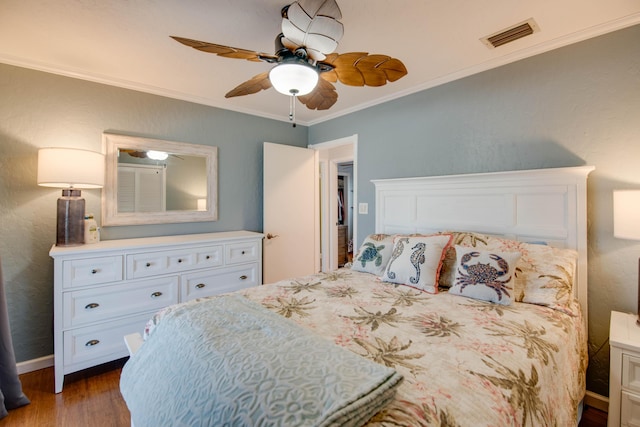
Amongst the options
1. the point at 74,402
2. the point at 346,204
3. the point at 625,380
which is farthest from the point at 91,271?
the point at 346,204

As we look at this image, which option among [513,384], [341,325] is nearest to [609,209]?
[513,384]

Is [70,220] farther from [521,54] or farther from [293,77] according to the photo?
[521,54]

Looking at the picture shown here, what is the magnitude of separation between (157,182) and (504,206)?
10.0 feet

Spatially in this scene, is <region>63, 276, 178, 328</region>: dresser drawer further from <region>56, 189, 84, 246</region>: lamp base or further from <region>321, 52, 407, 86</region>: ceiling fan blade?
<region>321, 52, 407, 86</region>: ceiling fan blade

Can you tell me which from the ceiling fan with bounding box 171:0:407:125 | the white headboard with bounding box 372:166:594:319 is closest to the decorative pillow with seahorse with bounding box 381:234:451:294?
the white headboard with bounding box 372:166:594:319

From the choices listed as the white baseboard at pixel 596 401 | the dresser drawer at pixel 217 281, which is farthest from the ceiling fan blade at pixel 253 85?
the white baseboard at pixel 596 401

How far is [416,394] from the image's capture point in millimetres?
890

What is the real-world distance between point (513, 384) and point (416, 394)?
1.28ft

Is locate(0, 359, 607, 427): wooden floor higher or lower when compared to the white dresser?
lower

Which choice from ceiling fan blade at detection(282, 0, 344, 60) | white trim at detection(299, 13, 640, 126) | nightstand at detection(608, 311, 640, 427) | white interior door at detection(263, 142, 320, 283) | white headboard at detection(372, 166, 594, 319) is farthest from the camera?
white interior door at detection(263, 142, 320, 283)

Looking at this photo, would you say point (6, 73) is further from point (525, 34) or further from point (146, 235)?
point (525, 34)

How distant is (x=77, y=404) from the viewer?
200 centimetres

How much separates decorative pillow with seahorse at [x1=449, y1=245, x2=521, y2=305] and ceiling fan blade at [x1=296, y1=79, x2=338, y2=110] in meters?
1.35

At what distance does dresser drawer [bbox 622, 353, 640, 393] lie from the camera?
1.41 meters
